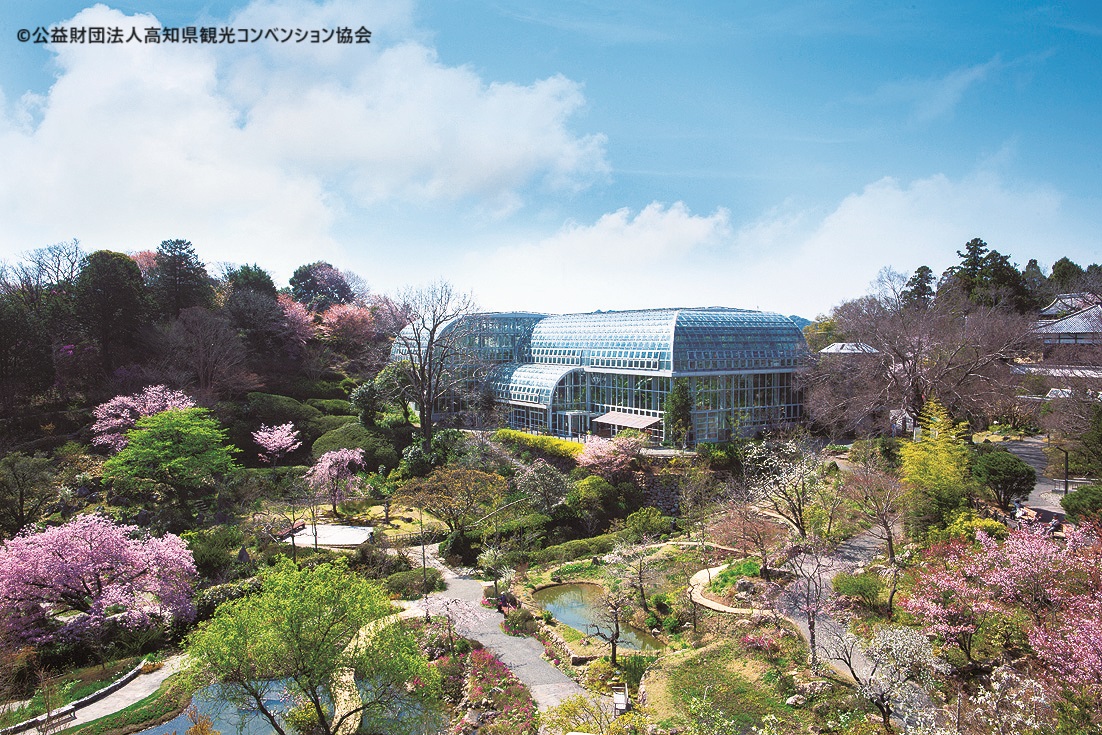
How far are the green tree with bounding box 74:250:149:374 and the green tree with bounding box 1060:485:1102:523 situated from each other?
5190 cm

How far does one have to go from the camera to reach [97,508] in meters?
26.2

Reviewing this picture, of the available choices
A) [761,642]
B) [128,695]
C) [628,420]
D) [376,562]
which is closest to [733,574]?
[761,642]

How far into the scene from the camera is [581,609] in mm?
21312

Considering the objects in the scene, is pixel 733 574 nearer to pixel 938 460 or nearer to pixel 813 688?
pixel 813 688

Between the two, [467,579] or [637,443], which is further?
[637,443]

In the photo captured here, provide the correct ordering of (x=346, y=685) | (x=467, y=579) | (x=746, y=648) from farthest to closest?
(x=467, y=579) < (x=746, y=648) < (x=346, y=685)

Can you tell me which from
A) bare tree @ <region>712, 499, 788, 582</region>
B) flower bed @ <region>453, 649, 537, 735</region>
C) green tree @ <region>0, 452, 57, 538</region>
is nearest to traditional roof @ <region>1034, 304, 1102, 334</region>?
bare tree @ <region>712, 499, 788, 582</region>

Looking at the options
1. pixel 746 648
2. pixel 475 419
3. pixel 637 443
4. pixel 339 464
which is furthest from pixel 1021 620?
pixel 475 419

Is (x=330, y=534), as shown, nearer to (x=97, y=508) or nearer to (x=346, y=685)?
(x=97, y=508)

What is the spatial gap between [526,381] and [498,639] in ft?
86.6

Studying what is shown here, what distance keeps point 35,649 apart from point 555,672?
52.1 feet

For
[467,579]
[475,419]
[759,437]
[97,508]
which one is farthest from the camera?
[475,419]

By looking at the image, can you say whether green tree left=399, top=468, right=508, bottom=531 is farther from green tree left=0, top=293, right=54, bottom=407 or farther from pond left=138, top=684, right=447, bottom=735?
A: green tree left=0, top=293, right=54, bottom=407

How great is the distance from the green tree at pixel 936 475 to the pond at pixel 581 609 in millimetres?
11448
